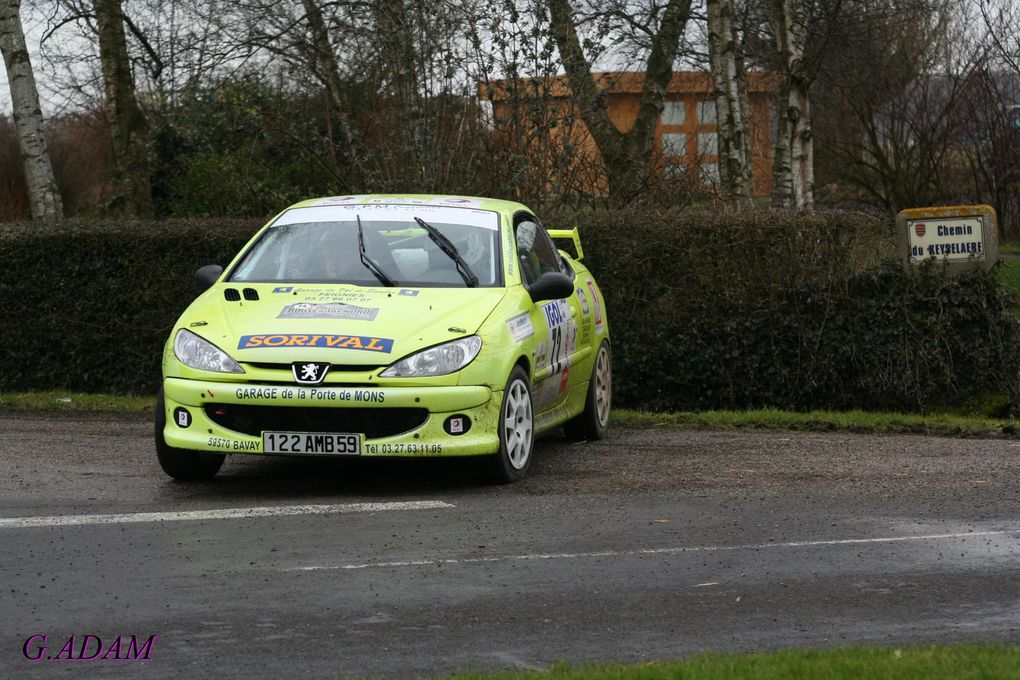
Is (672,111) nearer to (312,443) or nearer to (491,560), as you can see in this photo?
(312,443)

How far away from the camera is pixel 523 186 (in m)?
16.6

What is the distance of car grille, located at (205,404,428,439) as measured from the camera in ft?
27.5

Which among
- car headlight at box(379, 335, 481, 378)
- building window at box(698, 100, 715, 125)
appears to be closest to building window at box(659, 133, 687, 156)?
building window at box(698, 100, 715, 125)

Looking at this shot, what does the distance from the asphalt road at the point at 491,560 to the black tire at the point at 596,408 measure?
954mm

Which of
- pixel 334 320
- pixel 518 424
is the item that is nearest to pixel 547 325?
pixel 518 424

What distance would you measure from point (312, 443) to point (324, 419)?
0.49 ft

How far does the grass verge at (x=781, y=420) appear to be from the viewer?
12.6 metres

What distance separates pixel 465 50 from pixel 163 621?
12.3 m

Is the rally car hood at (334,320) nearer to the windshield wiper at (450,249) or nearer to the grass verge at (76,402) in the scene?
the windshield wiper at (450,249)

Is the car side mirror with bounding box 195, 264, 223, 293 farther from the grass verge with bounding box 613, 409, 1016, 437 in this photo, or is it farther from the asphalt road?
the grass verge with bounding box 613, 409, 1016, 437

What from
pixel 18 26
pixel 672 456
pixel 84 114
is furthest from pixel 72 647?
pixel 84 114

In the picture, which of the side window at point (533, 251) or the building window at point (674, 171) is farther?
the building window at point (674, 171)

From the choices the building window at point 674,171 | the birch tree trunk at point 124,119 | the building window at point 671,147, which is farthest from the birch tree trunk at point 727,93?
the birch tree trunk at point 124,119

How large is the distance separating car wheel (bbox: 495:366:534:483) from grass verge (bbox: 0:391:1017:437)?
3.56m
